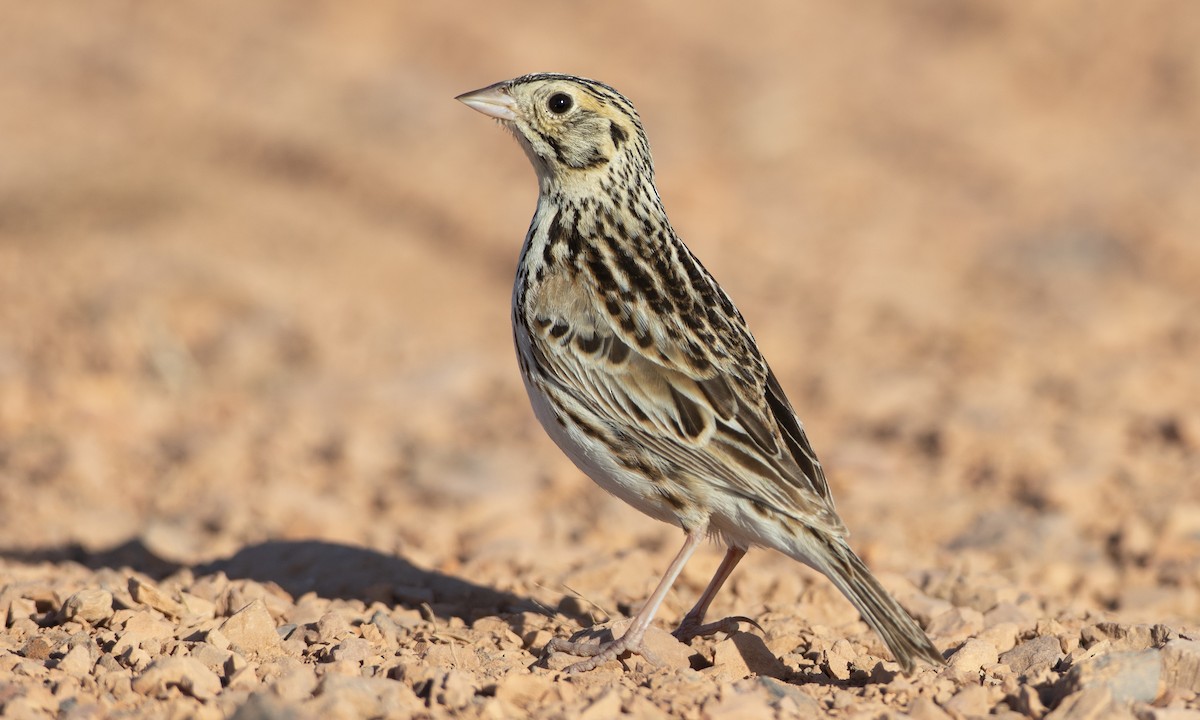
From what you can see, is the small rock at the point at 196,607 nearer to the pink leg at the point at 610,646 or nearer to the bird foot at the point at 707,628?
the pink leg at the point at 610,646

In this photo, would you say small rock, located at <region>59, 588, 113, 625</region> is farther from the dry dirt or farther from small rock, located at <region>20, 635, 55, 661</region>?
small rock, located at <region>20, 635, 55, 661</region>

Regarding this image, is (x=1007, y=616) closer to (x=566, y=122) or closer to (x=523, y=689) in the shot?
(x=523, y=689)

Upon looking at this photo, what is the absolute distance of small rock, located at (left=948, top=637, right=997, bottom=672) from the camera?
5027 mm

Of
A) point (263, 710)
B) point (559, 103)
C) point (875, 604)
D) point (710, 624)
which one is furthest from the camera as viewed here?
point (559, 103)

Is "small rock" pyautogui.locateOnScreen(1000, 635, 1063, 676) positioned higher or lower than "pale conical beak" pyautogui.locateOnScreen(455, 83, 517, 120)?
lower

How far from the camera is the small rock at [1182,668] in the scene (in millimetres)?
4668

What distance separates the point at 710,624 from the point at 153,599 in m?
2.20

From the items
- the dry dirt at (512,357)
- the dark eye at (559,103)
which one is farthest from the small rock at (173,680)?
the dark eye at (559,103)

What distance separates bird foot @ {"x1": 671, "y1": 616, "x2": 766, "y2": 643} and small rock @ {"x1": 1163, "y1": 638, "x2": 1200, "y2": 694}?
1.54 metres

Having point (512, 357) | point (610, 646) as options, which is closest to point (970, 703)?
point (610, 646)

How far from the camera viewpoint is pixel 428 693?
4457mm

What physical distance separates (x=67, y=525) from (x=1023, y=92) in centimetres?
1297

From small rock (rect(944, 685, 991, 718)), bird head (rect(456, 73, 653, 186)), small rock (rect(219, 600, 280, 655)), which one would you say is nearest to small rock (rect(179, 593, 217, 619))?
small rock (rect(219, 600, 280, 655))

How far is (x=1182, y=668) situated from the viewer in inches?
185
